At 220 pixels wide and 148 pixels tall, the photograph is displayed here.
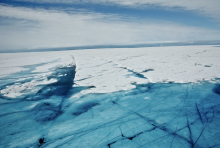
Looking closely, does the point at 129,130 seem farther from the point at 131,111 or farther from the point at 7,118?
the point at 7,118

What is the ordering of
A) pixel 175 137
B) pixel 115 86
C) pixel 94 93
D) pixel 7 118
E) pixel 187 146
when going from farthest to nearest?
pixel 115 86 → pixel 94 93 → pixel 7 118 → pixel 175 137 → pixel 187 146

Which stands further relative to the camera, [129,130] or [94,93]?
[94,93]

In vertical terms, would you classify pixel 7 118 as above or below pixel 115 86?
below

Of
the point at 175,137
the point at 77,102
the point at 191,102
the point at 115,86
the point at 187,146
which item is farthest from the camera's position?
the point at 115,86

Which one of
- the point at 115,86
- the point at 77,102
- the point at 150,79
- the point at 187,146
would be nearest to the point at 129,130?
the point at 187,146

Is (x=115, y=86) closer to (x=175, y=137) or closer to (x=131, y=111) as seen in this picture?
(x=131, y=111)

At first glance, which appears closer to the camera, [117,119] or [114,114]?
[117,119]

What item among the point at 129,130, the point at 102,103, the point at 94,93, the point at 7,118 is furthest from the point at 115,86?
the point at 7,118

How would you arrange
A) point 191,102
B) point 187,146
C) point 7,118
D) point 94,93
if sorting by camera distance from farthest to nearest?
1. point 94,93
2. point 191,102
3. point 7,118
4. point 187,146

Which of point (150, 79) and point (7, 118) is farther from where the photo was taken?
point (150, 79)
